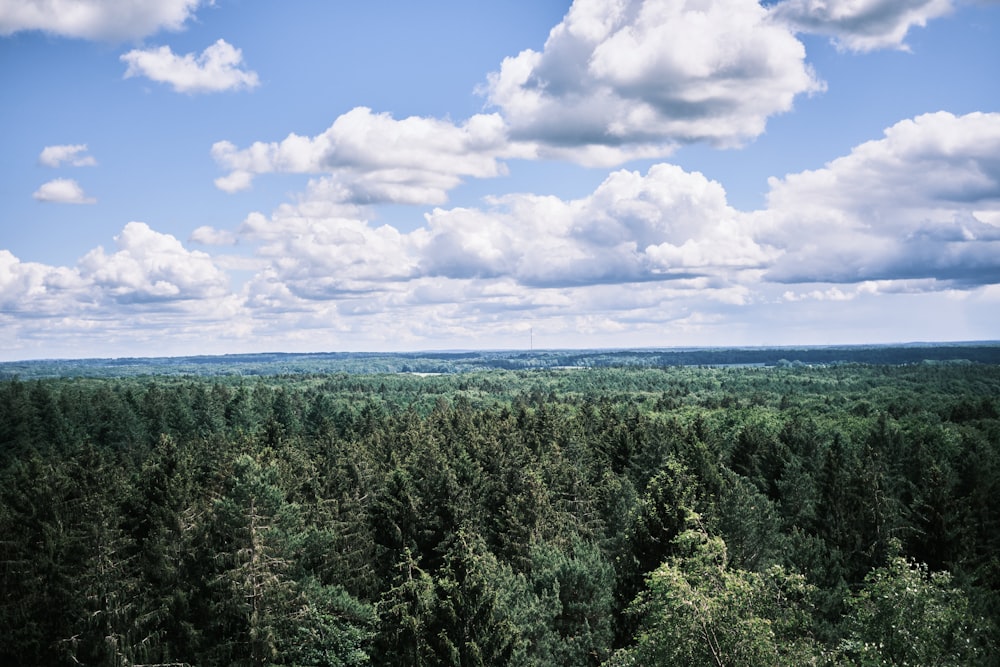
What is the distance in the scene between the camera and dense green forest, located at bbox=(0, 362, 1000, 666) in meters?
18.5

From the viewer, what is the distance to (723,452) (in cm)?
7575

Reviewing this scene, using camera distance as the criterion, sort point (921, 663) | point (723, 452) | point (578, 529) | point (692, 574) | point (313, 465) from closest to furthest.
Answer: point (921, 663) → point (692, 574) → point (578, 529) → point (313, 465) → point (723, 452)

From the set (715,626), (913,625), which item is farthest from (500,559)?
(913,625)

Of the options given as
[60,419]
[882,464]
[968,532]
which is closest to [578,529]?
[968,532]

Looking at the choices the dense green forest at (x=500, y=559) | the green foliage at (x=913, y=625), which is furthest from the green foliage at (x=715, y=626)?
the green foliage at (x=913, y=625)

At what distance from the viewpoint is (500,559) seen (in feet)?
154

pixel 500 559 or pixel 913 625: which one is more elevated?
pixel 913 625

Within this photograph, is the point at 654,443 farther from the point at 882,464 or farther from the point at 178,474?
the point at 178,474

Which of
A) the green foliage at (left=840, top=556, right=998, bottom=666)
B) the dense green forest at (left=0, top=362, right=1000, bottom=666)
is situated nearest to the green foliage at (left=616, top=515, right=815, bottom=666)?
the dense green forest at (left=0, top=362, right=1000, bottom=666)

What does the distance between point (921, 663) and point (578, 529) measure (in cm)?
3736

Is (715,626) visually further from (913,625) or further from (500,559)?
(500,559)

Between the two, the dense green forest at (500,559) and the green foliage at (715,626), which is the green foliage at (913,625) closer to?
the dense green forest at (500,559)

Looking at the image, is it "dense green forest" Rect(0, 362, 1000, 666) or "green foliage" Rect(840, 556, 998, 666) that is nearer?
"green foliage" Rect(840, 556, 998, 666)

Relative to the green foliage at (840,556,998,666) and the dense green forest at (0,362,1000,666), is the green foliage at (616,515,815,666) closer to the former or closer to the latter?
the dense green forest at (0,362,1000,666)
